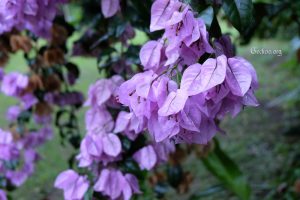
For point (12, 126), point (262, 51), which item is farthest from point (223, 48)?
point (12, 126)

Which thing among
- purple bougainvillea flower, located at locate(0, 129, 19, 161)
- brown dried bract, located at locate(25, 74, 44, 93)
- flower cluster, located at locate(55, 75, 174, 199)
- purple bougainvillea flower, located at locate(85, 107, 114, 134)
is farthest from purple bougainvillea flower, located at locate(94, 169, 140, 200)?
brown dried bract, located at locate(25, 74, 44, 93)

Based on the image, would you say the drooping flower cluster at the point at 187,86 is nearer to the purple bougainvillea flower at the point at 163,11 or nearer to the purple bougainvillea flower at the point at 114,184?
the purple bougainvillea flower at the point at 163,11

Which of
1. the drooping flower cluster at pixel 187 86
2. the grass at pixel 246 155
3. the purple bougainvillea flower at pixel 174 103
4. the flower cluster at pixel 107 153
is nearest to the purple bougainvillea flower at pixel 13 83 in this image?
the flower cluster at pixel 107 153

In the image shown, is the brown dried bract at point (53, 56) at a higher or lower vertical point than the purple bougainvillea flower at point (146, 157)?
higher

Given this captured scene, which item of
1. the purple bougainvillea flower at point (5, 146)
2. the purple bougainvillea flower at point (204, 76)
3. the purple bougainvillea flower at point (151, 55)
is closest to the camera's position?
the purple bougainvillea flower at point (204, 76)

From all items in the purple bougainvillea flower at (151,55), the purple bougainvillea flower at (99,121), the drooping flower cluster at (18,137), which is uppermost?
the purple bougainvillea flower at (151,55)

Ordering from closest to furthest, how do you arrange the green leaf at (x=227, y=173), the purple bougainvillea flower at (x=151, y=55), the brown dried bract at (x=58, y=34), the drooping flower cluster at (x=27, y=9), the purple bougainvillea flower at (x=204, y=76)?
the purple bougainvillea flower at (x=204, y=76), the purple bougainvillea flower at (x=151, y=55), the drooping flower cluster at (x=27, y=9), the brown dried bract at (x=58, y=34), the green leaf at (x=227, y=173)

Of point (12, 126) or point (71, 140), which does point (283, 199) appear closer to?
point (71, 140)

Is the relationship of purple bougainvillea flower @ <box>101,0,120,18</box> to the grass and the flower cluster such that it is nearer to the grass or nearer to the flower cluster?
the flower cluster
